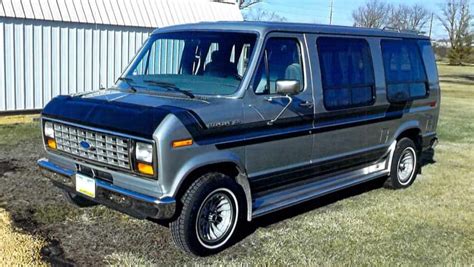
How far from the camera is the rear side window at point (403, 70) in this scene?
6.93 m

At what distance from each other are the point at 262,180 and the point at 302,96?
0.99 meters

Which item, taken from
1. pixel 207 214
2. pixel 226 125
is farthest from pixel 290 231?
pixel 226 125

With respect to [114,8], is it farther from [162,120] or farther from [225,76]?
[162,120]

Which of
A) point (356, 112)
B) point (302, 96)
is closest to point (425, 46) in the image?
point (356, 112)

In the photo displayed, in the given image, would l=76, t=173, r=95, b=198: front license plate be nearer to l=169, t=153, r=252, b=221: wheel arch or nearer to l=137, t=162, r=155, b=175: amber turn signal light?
l=137, t=162, r=155, b=175: amber turn signal light

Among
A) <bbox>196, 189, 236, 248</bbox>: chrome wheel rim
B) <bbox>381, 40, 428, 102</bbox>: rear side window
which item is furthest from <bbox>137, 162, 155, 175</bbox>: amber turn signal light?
<bbox>381, 40, 428, 102</bbox>: rear side window

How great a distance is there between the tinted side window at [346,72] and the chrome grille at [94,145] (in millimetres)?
2400

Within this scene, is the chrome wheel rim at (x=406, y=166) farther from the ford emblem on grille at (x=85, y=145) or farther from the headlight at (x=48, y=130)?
the headlight at (x=48, y=130)

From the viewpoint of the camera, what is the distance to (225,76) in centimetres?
535

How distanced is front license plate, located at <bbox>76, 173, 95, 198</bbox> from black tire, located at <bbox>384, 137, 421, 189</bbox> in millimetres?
4254

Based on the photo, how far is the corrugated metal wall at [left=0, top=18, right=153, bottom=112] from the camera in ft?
39.4

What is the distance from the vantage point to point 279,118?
17.4 feet

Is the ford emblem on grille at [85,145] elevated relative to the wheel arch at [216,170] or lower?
elevated

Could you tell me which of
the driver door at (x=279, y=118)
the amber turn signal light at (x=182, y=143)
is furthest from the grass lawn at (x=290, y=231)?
the amber turn signal light at (x=182, y=143)
